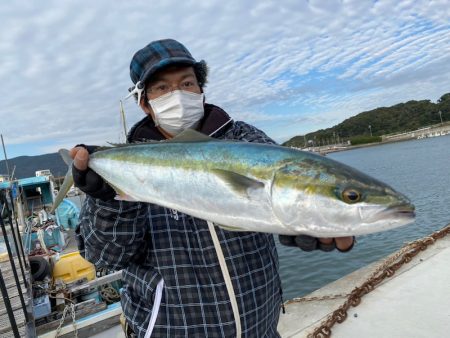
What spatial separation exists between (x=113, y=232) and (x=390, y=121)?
6644 inches

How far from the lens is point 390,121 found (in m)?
154

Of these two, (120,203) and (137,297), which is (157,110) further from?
(137,297)

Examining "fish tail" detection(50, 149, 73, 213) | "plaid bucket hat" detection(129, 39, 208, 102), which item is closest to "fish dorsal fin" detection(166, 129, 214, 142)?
"plaid bucket hat" detection(129, 39, 208, 102)

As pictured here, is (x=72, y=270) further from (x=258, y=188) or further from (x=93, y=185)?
(x=258, y=188)

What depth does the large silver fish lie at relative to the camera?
179 cm

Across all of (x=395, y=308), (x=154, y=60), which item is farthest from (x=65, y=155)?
(x=395, y=308)

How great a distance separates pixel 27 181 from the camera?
18.9 metres

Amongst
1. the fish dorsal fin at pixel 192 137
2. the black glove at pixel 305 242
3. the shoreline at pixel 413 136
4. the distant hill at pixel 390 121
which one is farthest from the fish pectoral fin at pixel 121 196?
the distant hill at pixel 390 121

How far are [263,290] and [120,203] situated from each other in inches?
44.1

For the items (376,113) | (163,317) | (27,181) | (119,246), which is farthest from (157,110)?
(376,113)

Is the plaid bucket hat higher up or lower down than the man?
higher up

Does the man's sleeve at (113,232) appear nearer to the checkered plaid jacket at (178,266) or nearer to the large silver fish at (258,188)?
the checkered plaid jacket at (178,266)

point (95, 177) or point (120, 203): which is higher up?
point (95, 177)

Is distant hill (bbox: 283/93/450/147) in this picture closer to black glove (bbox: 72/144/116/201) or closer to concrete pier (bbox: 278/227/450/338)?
concrete pier (bbox: 278/227/450/338)
